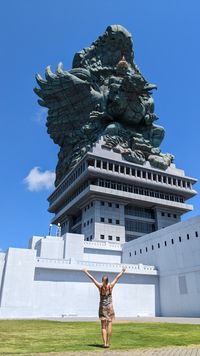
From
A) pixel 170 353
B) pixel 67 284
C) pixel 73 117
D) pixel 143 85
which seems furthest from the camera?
pixel 73 117

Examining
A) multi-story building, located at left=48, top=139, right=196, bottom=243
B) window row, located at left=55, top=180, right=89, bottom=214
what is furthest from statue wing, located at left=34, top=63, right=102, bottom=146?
window row, located at left=55, top=180, right=89, bottom=214

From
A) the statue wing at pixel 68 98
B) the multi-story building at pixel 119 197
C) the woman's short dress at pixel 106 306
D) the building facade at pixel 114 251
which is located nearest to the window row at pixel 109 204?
the multi-story building at pixel 119 197

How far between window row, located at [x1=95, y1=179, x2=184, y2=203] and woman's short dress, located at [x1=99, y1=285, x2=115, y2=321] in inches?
2292

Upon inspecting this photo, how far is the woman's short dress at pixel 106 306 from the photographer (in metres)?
9.77

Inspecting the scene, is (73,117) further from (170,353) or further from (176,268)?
(170,353)

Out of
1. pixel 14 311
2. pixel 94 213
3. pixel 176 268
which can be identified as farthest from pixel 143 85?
pixel 14 311

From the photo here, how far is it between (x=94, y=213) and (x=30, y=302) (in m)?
35.5

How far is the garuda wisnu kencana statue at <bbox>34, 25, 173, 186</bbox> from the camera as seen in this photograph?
7625cm

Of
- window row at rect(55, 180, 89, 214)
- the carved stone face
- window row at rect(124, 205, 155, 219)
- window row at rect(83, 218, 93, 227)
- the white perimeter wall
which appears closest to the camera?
the white perimeter wall

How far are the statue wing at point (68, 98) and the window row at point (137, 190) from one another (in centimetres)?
2165

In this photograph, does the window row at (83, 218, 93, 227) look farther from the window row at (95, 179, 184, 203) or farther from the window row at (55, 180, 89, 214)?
the window row at (95, 179, 184, 203)

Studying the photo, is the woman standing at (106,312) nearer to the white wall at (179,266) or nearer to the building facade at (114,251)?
the building facade at (114,251)

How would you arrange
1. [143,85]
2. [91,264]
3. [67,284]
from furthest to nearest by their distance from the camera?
[143,85] < [91,264] < [67,284]

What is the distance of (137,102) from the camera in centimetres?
7900
